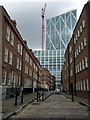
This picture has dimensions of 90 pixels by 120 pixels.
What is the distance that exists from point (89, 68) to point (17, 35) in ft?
40.9

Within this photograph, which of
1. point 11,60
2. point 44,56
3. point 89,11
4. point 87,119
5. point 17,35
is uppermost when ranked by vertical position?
point 44,56

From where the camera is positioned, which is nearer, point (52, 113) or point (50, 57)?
point (52, 113)

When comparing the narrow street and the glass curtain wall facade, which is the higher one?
the glass curtain wall facade

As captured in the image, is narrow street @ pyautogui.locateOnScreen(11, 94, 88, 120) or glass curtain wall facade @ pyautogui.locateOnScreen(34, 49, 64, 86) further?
glass curtain wall facade @ pyautogui.locateOnScreen(34, 49, 64, 86)

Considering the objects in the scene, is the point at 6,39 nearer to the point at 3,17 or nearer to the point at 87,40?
the point at 3,17

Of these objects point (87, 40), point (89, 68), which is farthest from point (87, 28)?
point (89, 68)

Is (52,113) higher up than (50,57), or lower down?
lower down

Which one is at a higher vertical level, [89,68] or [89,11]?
[89,11]

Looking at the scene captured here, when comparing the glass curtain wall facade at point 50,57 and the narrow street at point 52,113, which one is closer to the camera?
the narrow street at point 52,113

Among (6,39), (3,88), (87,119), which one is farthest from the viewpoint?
(6,39)

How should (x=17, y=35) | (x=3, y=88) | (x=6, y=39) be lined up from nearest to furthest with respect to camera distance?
(x=3, y=88)
(x=6, y=39)
(x=17, y=35)

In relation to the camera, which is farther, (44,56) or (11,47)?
(44,56)

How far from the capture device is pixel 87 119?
27.8 ft

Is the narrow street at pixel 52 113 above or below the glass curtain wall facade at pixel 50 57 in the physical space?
below
